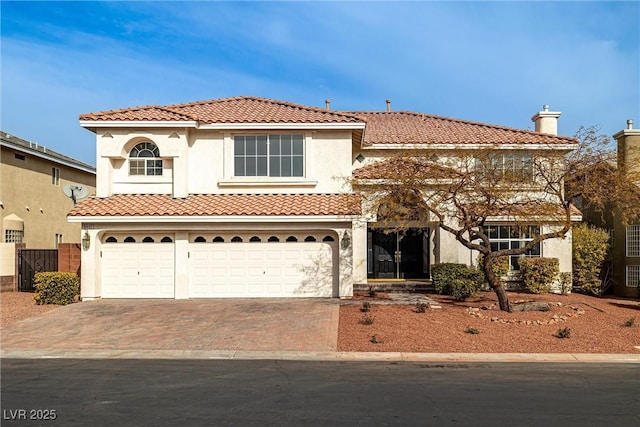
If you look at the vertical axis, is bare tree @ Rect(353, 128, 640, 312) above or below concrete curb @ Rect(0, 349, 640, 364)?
above

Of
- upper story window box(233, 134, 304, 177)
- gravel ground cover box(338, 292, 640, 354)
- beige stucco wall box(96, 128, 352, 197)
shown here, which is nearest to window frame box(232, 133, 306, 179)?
Result: upper story window box(233, 134, 304, 177)

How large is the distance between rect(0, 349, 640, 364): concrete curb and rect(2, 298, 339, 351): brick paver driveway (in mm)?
443

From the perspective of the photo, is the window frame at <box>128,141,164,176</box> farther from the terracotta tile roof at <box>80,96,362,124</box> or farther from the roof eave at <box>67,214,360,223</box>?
the roof eave at <box>67,214,360,223</box>

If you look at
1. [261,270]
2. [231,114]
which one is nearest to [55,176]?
[231,114]

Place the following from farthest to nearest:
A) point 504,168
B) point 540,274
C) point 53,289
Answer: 1. point 540,274
2. point 53,289
3. point 504,168

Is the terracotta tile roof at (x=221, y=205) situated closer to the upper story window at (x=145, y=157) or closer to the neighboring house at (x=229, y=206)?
the neighboring house at (x=229, y=206)

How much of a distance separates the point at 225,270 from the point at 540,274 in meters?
11.4

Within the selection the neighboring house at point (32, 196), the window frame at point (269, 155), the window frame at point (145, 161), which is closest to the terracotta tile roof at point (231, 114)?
the window frame at point (269, 155)

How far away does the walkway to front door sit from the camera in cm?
2316

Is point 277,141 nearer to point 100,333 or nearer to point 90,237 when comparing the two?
point 90,237

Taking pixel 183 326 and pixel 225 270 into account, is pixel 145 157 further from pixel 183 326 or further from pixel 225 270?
pixel 183 326

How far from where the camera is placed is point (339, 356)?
42.2ft

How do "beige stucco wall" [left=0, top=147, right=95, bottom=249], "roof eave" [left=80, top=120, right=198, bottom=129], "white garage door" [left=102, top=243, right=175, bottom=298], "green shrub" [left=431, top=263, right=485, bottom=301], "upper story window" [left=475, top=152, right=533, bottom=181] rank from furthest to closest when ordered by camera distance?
"beige stucco wall" [left=0, top=147, right=95, bottom=249]
"roof eave" [left=80, top=120, right=198, bottom=129]
"white garage door" [left=102, top=243, right=175, bottom=298]
"green shrub" [left=431, top=263, right=485, bottom=301]
"upper story window" [left=475, top=152, right=533, bottom=181]

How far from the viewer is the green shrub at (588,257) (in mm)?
22469
